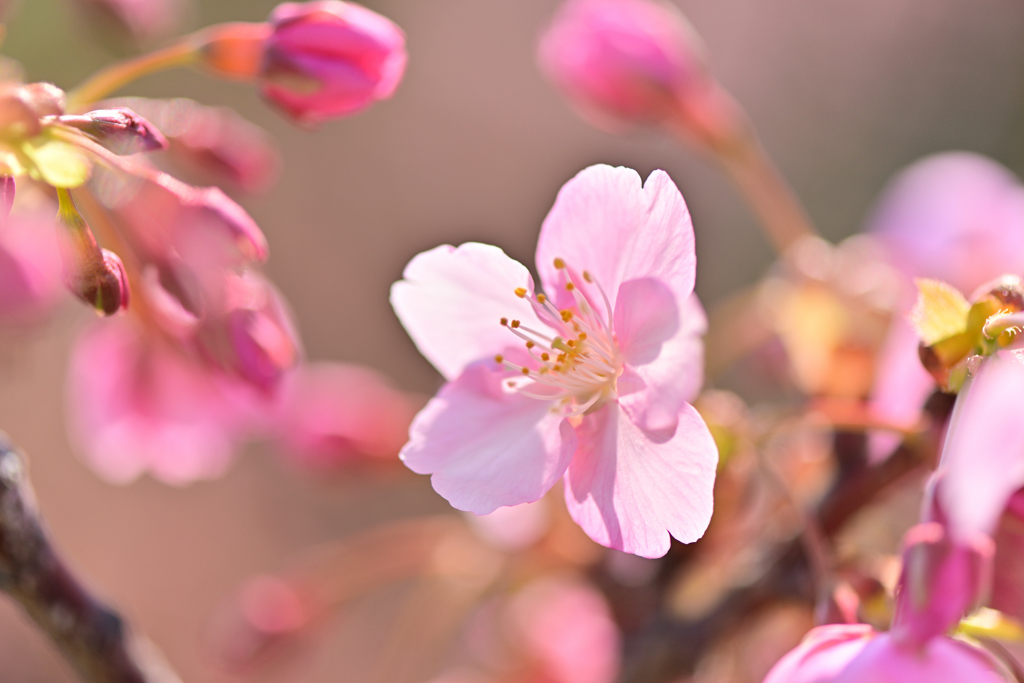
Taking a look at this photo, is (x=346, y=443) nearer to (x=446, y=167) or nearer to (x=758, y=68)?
(x=446, y=167)

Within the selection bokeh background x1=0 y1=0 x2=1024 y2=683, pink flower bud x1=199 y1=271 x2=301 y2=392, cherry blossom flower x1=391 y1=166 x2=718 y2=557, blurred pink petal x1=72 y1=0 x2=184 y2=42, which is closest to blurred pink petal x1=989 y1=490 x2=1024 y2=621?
cherry blossom flower x1=391 y1=166 x2=718 y2=557

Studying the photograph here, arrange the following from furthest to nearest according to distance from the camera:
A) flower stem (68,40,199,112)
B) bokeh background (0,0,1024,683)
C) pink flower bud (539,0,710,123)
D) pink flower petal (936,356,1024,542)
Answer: bokeh background (0,0,1024,683) < pink flower bud (539,0,710,123) < flower stem (68,40,199,112) < pink flower petal (936,356,1024,542)

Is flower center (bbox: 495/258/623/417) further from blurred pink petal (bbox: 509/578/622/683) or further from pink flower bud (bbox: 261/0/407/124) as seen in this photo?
blurred pink petal (bbox: 509/578/622/683)

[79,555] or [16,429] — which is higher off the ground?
[16,429]

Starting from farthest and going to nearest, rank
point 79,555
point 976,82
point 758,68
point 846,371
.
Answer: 1. point 758,68
2. point 976,82
3. point 79,555
4. point 846,371

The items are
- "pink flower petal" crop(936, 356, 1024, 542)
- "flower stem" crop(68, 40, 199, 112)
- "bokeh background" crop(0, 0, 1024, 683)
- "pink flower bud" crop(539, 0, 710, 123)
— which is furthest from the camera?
"bokeh background" crop(0, 0, 1024, 683)

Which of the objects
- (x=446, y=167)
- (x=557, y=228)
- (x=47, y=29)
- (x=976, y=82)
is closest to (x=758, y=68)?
(x=976, y=82)
